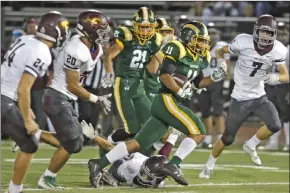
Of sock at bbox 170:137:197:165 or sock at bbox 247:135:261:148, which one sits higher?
sock at bbox 170:137:197:165

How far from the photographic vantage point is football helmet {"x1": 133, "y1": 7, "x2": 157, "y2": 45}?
8.86 m

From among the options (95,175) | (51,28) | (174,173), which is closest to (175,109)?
(174,173)

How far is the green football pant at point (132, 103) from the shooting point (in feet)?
28.9

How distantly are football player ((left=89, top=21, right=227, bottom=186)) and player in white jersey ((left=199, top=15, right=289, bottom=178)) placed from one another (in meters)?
0.87

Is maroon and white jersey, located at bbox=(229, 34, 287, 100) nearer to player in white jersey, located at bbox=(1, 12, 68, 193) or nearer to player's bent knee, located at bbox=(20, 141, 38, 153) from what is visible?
player in white jersey, located at bbox=(1, 12, 68, 193)

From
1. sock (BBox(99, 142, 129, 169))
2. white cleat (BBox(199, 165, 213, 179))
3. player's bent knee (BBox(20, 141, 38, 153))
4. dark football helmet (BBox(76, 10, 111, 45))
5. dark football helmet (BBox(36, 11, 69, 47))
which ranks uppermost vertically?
dark football helmet (BBox(36, 11, 69, 47))

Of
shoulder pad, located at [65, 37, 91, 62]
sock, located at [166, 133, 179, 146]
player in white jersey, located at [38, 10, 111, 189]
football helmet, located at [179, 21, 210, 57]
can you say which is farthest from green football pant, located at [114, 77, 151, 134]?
shoulder pad, located at [65, 37, 91, 62]

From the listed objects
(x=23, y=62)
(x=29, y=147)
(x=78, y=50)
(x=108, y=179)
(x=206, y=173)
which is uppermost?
(x=23, y=62)

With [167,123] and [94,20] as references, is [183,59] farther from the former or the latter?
[94,20]

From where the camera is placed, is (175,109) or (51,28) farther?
(175,109)

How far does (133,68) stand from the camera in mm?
9016

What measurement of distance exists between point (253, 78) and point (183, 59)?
1.36 meters

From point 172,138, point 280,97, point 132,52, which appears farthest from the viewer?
point 280,97

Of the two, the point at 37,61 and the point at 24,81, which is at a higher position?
the point at 37,61
